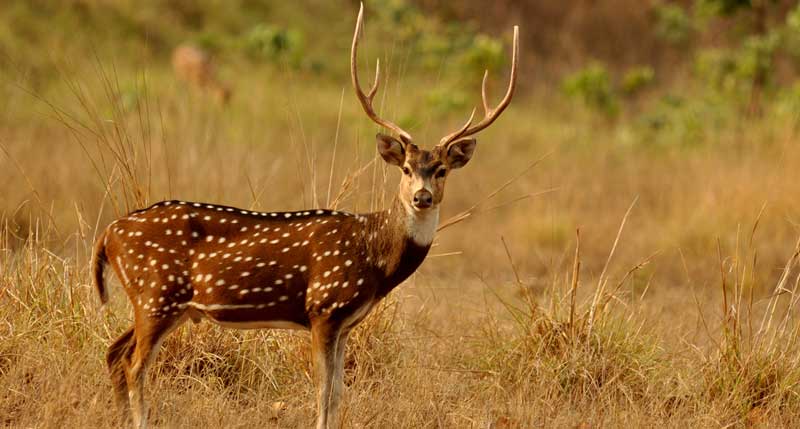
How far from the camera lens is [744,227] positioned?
12.0m

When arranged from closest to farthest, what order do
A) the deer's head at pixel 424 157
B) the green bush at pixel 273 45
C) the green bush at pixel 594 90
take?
the deer's head at pixel 424 157
the green bush at pixel 273 45
the green bush at pixel 594 90

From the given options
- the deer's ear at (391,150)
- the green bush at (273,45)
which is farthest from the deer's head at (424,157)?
the green bush at (273,45)

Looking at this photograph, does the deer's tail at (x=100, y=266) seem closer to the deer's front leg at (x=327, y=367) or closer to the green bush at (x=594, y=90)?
the deer's front leg at (x=327, y=367)

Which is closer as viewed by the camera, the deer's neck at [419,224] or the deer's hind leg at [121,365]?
the deer's neck at [419,224]

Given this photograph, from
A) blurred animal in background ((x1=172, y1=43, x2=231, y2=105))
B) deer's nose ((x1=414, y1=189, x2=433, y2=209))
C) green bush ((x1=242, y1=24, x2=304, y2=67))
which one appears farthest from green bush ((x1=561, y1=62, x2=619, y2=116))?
deer's nose ((x1=414, y1=189, x2=433, y2=209))

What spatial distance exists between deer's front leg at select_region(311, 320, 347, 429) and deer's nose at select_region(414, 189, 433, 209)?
0.70 metres

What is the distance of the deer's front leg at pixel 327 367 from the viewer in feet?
19.1

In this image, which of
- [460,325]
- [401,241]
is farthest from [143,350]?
[460,325]

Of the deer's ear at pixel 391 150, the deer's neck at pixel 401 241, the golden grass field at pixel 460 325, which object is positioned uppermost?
the deer's ear at pixel 391 150

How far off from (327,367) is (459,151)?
4.08ft

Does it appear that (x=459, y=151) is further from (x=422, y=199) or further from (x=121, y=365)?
(x=121, y=365)

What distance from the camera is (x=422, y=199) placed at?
5684 mm

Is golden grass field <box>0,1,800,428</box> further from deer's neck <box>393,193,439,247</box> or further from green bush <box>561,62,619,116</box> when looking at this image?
green bush <box>561,62,619,116</box>

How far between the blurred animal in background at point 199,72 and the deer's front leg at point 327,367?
34.5ft
